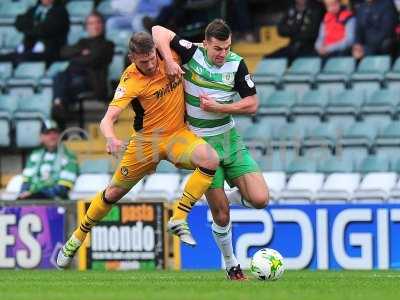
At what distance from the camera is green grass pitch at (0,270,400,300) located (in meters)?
11.1

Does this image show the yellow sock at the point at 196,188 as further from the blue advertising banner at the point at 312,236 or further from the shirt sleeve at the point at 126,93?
the blue advertising banner at the point at 312,236

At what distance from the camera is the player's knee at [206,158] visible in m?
12.9

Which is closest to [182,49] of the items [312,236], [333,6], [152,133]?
[152,133]

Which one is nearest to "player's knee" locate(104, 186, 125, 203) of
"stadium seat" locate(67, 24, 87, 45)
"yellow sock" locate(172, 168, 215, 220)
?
"yellow sock" locate(172, 168, 215, 220)

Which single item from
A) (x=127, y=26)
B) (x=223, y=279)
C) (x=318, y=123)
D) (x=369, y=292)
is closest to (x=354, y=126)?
(x=318, y=123)

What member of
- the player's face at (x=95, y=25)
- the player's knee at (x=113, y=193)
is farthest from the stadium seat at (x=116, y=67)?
the player's knee at (x=113, y=193)

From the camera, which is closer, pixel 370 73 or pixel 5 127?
pixel 370 73

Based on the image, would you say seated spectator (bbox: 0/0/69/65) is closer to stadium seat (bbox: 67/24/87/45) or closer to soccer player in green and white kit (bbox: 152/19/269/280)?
stadium seat (bbox: 67/24/87/45)

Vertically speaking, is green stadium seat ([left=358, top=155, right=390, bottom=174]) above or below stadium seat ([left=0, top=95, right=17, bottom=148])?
below

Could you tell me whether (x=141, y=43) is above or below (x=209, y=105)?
above

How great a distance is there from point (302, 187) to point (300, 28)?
385cm

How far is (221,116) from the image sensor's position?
13.4 meters

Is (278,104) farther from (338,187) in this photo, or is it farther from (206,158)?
(206,158)

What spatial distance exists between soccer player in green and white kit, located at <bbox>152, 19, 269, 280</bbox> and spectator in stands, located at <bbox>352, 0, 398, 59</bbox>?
760cm
